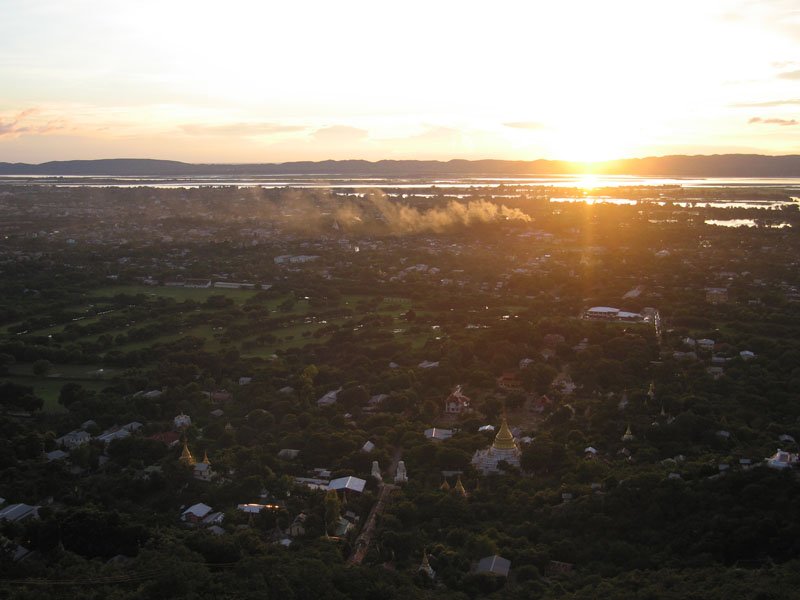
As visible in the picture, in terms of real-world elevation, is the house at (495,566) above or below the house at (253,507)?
below

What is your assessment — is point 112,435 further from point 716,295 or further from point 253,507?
point 716,295

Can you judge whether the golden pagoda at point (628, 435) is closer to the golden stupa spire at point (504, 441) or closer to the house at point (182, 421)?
the golden stupa spire at point (504, 441)

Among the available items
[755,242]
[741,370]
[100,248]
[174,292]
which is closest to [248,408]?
[741,370]

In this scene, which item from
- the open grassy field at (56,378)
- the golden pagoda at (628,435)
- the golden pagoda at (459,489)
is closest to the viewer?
the golden pagoda at (459,489)

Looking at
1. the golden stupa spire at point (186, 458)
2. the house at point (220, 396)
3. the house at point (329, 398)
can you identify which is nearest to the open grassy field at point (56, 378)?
the house at point (220, 396)

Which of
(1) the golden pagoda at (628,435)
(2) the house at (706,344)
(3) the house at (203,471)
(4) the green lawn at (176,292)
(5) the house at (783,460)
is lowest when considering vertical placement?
(3) the house at (203,471)

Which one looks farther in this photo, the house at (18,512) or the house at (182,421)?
the house at (182,421)
